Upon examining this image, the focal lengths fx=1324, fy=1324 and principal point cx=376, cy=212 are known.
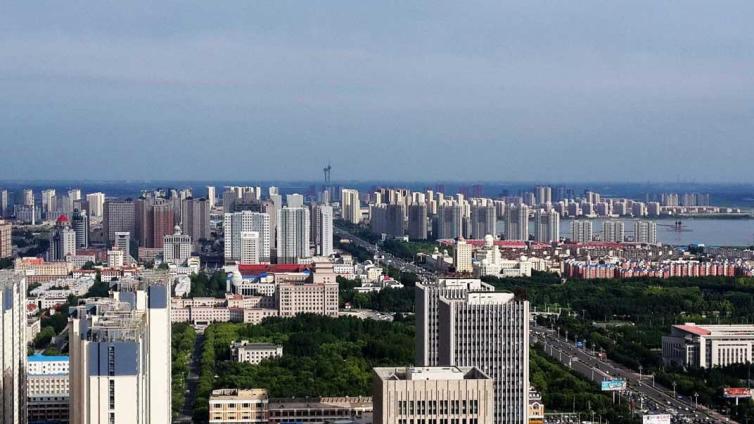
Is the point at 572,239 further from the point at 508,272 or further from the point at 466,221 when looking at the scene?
the point at 508,272

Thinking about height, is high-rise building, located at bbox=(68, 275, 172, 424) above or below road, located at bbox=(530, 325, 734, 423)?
above

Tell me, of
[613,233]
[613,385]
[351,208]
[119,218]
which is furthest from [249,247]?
[613,385]

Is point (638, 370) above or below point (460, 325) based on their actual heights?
below

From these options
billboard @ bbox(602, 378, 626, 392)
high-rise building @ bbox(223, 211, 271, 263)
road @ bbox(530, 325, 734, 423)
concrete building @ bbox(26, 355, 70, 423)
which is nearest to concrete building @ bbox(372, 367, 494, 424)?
concrete building @ bbox(26, 355, 70, 423)

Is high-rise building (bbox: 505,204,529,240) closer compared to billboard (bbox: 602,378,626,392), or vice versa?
billboard (bbox: 602,378,626,392)

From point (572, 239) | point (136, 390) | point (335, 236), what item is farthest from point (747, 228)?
point (136, 390)

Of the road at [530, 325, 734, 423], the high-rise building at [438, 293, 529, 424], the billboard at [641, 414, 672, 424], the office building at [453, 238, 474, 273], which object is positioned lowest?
the road at [530, 325, 734, 423]

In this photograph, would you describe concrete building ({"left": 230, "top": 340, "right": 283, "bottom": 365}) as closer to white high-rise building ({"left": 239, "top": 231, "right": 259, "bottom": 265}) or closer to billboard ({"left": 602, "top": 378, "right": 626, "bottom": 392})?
billboard ({"left": 602, "top": 378, "right": 626, "bottom": 392})
